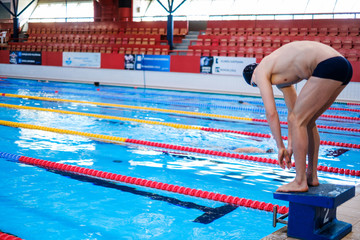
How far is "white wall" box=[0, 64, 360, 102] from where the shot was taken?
16.1m

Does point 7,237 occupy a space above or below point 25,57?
below

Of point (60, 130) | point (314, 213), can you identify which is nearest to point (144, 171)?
point (314, 213)

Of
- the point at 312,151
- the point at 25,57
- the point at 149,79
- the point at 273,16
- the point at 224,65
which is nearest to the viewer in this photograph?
the point at 312,151

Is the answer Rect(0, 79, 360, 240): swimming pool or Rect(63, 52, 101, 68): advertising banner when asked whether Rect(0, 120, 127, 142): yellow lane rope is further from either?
Rect(63, 52, 101, 68): advertising banner

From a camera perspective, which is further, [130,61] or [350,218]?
[130,61]

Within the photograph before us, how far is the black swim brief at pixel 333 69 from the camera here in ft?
8.53

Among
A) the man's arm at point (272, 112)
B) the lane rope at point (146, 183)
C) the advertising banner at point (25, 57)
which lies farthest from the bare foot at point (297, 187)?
the advertising banner at point (25, 57)

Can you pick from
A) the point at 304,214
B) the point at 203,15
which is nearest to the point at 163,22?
the point at 203,15

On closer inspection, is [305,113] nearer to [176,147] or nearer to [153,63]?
[176,147]

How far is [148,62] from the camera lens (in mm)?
18250

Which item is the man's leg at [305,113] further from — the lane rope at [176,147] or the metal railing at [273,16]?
the metal railing at [273,16]

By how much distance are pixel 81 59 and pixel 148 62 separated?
3.74 m

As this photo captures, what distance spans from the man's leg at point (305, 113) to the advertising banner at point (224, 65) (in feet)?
44.4

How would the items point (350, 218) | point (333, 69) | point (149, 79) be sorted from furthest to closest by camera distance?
point (149, 79) < point (350, 218) < point (333, 69)
